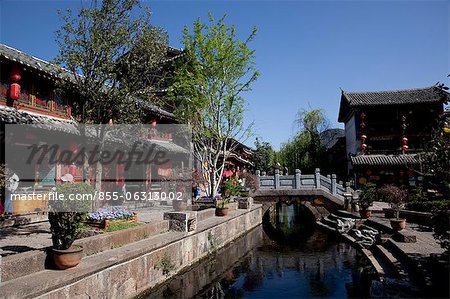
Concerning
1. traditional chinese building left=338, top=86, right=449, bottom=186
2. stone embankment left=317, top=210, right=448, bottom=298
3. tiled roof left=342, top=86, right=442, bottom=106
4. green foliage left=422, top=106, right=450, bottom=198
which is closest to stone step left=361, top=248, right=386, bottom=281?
stone embankment left=317, top=210, right=448, bottom=298

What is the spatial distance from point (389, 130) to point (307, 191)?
30.4 ft

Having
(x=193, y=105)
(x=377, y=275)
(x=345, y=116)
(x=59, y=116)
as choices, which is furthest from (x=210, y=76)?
(x=345, y=116)

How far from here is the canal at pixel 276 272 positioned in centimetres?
914

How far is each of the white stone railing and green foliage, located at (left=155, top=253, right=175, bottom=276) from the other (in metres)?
14.2

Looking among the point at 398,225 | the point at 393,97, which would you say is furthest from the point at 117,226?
the point at 393,97

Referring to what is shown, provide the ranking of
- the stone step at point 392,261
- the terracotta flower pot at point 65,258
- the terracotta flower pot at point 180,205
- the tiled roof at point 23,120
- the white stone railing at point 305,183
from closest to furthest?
the terracotta flower pot at point 65,258 → the stone step at point 392,261 → the tiled roof at point 23,120 → the terracotta flower pot at point 180,205 → the white stone railing at point 305,183

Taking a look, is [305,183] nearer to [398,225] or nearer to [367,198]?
[367,198]

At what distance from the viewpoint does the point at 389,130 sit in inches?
1011

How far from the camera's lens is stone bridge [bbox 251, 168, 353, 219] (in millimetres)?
21219

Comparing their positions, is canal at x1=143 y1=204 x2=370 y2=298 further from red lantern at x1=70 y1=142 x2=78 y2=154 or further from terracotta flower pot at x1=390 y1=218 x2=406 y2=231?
red lantern at x1=70 y1=142 x2=78 y2=154

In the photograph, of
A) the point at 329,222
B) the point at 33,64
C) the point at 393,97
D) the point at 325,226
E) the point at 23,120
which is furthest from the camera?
the point at 393,97

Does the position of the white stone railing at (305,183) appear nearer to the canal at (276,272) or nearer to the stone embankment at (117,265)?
the canal at (276,272)

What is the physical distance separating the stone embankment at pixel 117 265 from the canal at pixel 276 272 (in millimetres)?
465

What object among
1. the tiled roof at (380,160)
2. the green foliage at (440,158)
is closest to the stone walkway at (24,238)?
the green foliage at (440,158)
